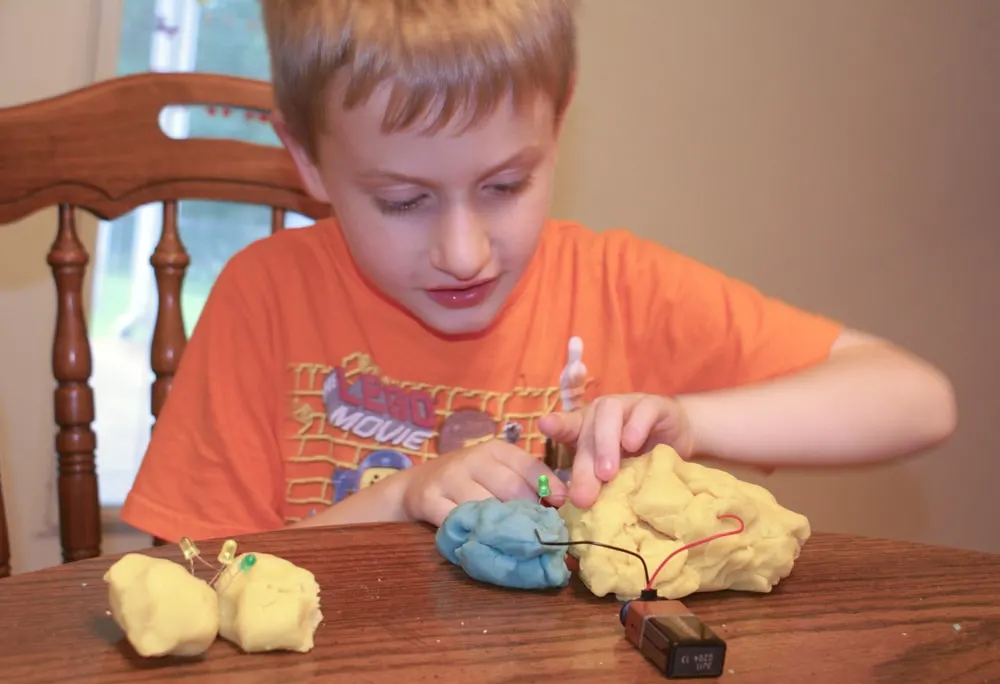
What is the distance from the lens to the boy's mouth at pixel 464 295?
946 mm

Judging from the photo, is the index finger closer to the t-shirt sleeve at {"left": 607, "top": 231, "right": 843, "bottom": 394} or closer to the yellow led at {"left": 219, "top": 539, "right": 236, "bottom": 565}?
the yellow led at {"left": 219, "top": 539, "right": 236, "bottom": 565}

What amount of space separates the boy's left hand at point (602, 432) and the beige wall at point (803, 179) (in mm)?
995

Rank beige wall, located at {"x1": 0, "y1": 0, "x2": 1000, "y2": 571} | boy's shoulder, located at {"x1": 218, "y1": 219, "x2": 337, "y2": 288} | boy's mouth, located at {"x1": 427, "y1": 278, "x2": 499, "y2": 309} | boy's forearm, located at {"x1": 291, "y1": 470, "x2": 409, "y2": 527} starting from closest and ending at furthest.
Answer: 1. boy's forearm, located at {"x1": 291, "y1": 470, "x2": 409, "y2": 527}
2. boy's mouth, located at {"x1": 427, "y1": 278, "x2": 499, "y2": 309}
3. boy's shoulder, located at {"x1": 218, "y1": 219, "x2": 337, "y2": 288}
4. beige wall, located at {"x1": 0, "y1": 0, "x2": 1000, "y2": 571}

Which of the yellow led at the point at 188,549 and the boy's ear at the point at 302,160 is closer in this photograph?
the yellow led at the point at 188,549

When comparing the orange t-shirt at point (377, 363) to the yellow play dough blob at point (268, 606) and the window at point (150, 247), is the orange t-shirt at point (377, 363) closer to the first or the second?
the yellow play dough blob at point (268, 606)

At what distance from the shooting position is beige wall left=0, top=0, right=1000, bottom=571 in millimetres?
1509

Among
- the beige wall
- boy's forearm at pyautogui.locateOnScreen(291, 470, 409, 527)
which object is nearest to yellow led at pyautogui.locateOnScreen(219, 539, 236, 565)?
boy's forearm at pyautogui.locateOnScreen(291, 470, 409, 527)

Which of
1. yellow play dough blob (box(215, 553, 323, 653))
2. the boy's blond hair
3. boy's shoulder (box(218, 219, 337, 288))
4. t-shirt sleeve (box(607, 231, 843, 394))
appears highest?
the boy's blond hair

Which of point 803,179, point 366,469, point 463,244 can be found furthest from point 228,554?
point 803,179

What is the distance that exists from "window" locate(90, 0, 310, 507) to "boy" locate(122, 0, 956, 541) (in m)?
0.56

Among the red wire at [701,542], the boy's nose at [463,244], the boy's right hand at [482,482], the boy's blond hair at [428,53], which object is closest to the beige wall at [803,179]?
the boy's blond hair at [428,53]

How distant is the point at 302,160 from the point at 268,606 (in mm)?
604

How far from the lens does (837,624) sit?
551mm

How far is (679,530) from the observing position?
61 centimetres
